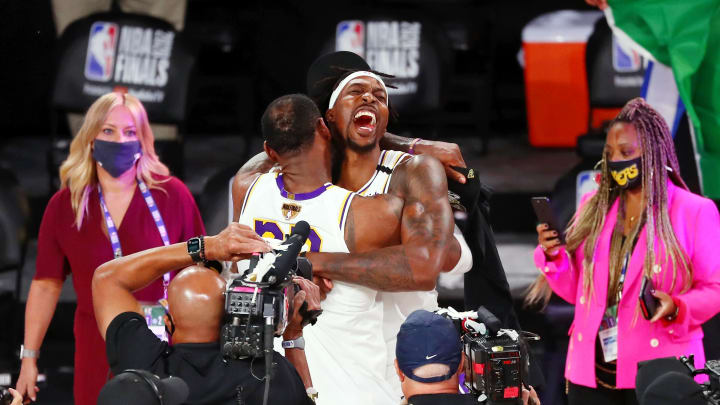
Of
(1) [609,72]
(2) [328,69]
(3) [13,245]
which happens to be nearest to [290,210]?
(2) [328,69]

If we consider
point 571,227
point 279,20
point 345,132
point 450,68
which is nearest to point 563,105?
point 450,68

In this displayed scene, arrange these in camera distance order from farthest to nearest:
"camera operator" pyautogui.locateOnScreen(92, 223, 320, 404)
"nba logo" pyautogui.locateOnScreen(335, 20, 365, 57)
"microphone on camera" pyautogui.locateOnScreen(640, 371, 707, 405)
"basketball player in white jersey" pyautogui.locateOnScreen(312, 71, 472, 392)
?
"nba logo" pyautogui.locateOnScreen(335, 20, 365, 57) → "basketball player in white jersey" pyautogui.locateOnScreen(312, 71, 472, 392) → "camera operator" pyautogui.locateOnScreen(92, 223, 320, 404) → "microphone on camera" pyautogui.locateOnScreen(640, 371, 707, 405)

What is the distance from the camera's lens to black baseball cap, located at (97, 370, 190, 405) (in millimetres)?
2326

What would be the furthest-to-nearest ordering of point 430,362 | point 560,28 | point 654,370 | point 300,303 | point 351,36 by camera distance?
point 560,28 → point 351,36 → point 300,303 → point 430,362 → point 654,370

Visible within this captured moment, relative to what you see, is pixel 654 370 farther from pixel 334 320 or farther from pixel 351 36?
pixel 351 36

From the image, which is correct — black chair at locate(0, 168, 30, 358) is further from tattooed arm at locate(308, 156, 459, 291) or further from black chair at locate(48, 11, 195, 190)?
tattooed arm at locate(308, 156, 459, 291)

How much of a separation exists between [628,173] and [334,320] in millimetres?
1246

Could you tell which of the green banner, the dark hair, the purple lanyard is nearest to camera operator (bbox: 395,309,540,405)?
the dark hair

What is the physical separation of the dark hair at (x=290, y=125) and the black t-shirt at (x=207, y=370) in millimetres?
769

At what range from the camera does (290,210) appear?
322 cm

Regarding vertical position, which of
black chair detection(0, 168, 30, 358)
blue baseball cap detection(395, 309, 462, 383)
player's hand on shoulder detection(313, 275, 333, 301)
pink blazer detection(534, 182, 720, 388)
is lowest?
black chair detection(0, 168, 30, 358)

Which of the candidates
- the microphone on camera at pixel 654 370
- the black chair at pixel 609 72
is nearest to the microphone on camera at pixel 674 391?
the microphone on camera at pixel 654 370

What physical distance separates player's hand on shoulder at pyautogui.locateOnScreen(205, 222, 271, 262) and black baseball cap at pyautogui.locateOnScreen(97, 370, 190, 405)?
17.2 inches

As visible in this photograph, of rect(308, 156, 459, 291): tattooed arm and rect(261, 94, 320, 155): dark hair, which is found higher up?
rect(261, 94, 320, 155): dark hair
